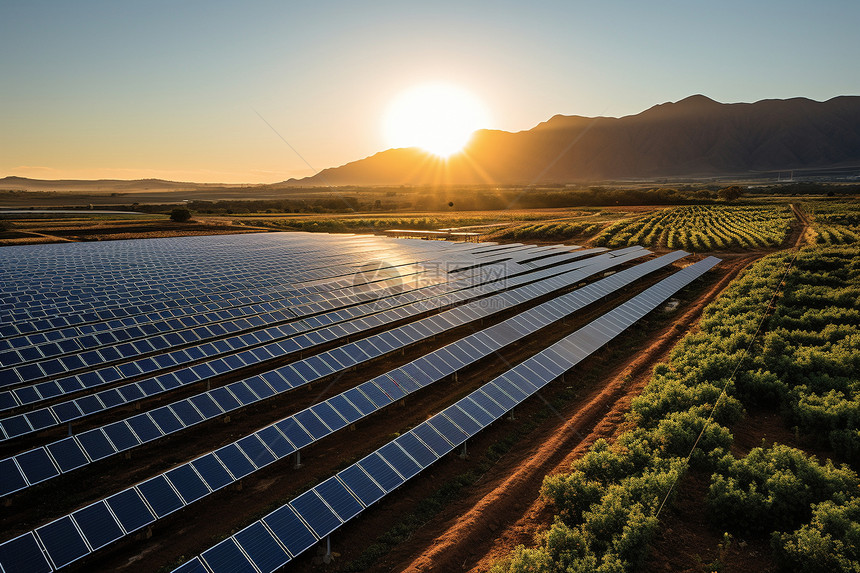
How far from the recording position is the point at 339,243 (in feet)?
172

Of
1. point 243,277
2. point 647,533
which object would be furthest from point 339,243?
point 647,533

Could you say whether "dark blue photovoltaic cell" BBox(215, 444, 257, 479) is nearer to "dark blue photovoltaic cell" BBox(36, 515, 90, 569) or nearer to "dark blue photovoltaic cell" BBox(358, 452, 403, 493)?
"dark blue photovoltaic cell" BBox(358, 452, 403, 493)

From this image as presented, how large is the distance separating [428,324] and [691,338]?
43.0ft

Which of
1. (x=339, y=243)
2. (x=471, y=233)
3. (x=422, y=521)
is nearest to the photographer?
(x=422, y=521)

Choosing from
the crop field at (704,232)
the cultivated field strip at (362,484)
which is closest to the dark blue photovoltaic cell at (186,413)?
the cultivated field strip at (362,484)

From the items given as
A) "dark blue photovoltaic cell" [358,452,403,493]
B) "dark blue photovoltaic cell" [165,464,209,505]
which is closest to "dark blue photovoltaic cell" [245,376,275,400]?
"dark blue photovoltaic cell" [165,464,209,505]

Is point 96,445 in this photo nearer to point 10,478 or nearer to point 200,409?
point 10,478

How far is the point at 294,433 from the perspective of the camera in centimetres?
1328

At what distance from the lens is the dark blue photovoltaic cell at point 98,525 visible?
927 cm

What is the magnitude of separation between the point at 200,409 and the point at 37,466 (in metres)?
4.15

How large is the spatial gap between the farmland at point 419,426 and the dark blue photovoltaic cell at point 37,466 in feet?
0.21

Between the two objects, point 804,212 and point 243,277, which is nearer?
point 243,277

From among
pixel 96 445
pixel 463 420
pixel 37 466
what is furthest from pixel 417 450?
pixel 37 466

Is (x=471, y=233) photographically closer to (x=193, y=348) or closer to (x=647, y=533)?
(x=193, y=348)
